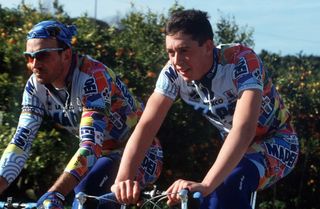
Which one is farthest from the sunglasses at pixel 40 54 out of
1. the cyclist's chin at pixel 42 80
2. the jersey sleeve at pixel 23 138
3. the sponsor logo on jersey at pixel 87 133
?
the sponsor logo on jersey at pixel 87 133

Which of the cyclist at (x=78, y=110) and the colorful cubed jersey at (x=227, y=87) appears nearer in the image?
the colorful cubed jersey at (x=227, y=87)

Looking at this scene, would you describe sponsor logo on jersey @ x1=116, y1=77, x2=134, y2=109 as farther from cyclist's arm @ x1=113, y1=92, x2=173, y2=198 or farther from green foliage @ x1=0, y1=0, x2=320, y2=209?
green foliage @ x1=0, y1=0, x2=320, y2=209

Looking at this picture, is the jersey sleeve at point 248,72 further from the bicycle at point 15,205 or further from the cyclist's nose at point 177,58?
the bicycle at point 15,205

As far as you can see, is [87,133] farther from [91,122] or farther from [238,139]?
[238,139]

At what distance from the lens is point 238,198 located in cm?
450

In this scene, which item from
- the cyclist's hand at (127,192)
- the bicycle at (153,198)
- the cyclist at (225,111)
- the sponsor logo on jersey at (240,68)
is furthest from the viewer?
the sponsor logo on jersey at (240,68)

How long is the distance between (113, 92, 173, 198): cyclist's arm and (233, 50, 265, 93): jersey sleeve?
1.53ft

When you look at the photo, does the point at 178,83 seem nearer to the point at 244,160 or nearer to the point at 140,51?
the point at 244,160

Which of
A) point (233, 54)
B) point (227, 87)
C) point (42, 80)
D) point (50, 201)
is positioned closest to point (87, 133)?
point (42, 80)

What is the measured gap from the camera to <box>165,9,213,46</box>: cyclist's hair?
4.52 m

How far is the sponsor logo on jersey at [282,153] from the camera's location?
4.89 metres

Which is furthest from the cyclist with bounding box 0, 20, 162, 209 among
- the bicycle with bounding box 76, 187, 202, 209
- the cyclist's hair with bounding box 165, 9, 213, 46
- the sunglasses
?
the cyclist's hair with bounding box 165, 9, 213, 46

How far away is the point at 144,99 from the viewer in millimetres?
8805

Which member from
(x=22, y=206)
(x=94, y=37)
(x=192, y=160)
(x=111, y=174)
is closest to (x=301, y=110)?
(x=192, y=160)
